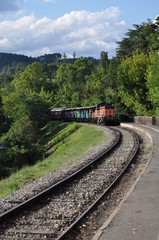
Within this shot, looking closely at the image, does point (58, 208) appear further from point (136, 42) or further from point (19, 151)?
point (136, 42)

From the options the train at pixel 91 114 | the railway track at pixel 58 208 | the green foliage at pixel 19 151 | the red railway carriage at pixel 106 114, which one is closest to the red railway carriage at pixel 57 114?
the train at pixel 91 114

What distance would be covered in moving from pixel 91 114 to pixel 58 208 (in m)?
49.1

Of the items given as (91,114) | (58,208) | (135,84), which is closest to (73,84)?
(135,84)

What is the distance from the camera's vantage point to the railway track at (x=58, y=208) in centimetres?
871

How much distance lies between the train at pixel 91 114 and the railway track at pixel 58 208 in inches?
A: 1344

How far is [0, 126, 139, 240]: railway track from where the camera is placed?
28.6 feet

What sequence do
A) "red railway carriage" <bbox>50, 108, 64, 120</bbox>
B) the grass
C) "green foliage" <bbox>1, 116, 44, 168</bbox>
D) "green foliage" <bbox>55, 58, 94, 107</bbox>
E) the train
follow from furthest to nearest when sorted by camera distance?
1. "green foliage" <bbox>55, 58, 94, 107</bbox>
2. "red railway carriage" <bbox>50, 108, 64, 120</bbox>
3. the train
4. "green foliage" <bbox>1, 116, 44, 168</bbox>
5. the grass

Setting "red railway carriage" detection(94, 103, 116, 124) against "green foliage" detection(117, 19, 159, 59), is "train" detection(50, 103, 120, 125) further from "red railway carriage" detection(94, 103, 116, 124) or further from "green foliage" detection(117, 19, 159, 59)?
"green foliage" detection(117, 19, 159, 59)

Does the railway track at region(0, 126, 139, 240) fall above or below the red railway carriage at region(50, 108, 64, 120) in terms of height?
above

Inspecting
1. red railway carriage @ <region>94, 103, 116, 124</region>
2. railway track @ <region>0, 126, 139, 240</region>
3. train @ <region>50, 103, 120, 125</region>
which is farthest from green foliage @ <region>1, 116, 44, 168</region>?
railway track @ <region>0, 126, 139, 240</region>

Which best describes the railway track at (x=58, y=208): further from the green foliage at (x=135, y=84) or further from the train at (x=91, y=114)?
the green foliage at (x=135, y=84)

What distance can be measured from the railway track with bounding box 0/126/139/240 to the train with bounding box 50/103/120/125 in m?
34.1

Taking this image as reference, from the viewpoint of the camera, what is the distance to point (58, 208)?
35.4 feet

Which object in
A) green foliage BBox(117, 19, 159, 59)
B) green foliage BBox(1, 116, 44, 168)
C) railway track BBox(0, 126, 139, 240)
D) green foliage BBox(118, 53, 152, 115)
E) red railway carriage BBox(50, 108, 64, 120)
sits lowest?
→ green foliage BBox(1, 116, 44, 168)
